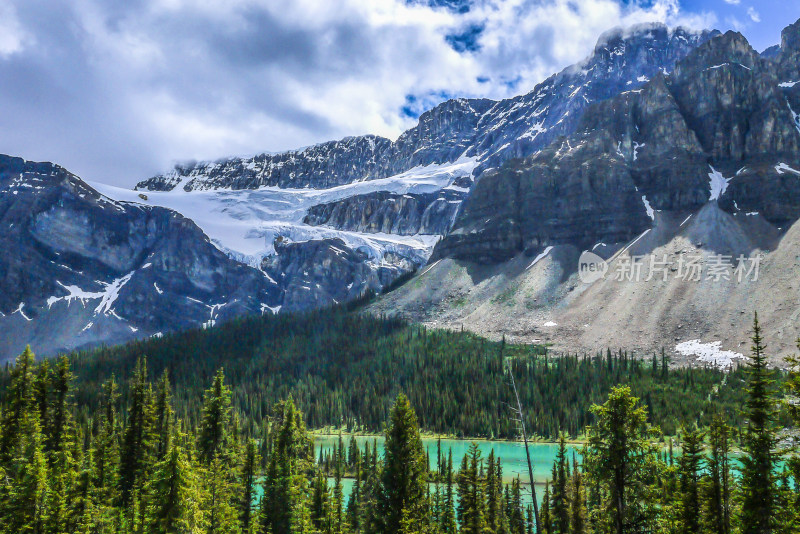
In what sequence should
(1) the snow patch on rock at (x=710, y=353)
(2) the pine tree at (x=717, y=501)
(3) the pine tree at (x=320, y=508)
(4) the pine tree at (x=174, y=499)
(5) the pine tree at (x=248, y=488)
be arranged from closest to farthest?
(4) the pine tree at (x=174, y=499)
(2) the pine tree at (x=717, y=501)
(5) the pine tree at (x=248, y=488)
(3) the pine tree at (x=320, y=508)
(1) the snow patch on rock at (x=710, y=353)

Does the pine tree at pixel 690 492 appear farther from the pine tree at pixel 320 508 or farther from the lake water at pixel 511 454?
the lake water at pixel 511 454

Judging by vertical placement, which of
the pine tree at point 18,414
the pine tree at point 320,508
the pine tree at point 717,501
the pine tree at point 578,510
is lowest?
the pine tree at point 320,508

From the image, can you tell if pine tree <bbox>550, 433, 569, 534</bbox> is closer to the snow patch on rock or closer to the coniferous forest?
the coniferous forest

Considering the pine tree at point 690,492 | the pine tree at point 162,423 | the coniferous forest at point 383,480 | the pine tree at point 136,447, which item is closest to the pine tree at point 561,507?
the coniferous forest at point 383,480

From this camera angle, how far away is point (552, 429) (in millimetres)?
120625

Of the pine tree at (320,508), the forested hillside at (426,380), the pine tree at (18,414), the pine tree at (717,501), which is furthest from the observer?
the forested hillside at (426,380)

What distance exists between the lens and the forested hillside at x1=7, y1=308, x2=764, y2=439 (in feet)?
406

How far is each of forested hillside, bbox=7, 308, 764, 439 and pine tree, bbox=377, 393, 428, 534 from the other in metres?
80.7

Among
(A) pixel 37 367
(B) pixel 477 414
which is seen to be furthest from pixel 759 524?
(B) pixel 477 414

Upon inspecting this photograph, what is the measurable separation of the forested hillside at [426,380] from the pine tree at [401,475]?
265 ft

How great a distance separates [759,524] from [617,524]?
5.24 meters

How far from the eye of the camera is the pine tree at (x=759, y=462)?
23.4 meters

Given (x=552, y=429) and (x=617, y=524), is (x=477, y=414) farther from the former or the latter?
(x=617, y=524)

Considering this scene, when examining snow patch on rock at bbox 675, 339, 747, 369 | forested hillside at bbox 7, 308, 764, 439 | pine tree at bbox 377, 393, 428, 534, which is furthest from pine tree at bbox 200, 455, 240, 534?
snow patch on rock at bbox 675, 339, 747, 369
